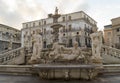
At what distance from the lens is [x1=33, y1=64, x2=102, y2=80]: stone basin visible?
23.1ft

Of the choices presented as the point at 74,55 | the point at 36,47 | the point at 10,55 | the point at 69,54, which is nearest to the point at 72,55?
the point at 74,55

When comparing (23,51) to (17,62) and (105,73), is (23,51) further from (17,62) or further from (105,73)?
(105,73)

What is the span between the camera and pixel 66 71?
7.20m

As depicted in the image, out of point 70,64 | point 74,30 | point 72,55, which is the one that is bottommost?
point 70,64

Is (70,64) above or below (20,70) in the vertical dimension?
above

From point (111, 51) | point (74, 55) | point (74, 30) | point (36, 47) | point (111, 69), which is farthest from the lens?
point (74, 30)

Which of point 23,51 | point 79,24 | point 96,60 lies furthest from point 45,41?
point 96,60

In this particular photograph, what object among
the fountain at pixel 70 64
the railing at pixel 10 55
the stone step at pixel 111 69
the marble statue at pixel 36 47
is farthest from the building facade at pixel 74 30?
the stone step at pixel 111 69

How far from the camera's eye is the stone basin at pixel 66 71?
7.04 m

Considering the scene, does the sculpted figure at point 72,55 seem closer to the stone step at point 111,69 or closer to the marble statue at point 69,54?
the marble statue at point 69,54

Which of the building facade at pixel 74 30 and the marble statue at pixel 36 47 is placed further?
the building facade at pixel 74 30

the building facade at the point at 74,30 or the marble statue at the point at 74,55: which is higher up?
the building facade at the point at 74,30

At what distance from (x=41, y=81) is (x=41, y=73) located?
2.03ft

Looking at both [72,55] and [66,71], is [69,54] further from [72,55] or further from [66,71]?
[66,71]
